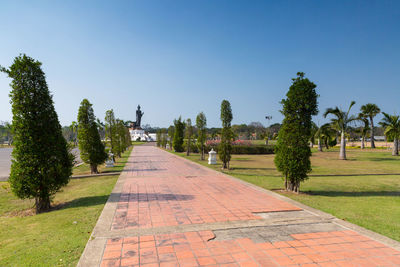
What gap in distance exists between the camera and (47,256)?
139 inches

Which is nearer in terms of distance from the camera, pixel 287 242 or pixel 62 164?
pixel 287 242

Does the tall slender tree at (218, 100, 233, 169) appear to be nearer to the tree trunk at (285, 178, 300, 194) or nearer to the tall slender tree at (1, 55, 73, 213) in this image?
the tree trunk at (285, 178, 300, 194)

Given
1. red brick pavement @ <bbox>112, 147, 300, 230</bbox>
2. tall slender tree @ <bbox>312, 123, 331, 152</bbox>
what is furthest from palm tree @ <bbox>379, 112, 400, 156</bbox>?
red brick pavement @ <bbox>112, 147, 300, 230</bbox>

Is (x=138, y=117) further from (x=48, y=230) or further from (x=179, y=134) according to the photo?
(x=48, y=230)

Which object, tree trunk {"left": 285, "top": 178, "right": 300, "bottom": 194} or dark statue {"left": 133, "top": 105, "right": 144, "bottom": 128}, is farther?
dark statue {"left": 133, "top": 105, "right": 144, "bottom": 128}

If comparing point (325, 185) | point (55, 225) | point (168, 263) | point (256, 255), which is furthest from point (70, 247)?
→ point (325, 185)

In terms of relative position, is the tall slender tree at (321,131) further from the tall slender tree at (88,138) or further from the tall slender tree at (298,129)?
the tall slender tree at (88,138)

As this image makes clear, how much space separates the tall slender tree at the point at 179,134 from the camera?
31772mm

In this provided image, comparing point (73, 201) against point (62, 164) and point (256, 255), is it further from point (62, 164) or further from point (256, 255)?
point (256, 255)

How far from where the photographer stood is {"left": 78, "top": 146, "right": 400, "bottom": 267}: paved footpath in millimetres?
3451

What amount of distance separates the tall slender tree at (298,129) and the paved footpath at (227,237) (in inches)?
59.6

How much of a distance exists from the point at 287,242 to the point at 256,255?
0.80m

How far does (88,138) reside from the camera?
42.5 feet

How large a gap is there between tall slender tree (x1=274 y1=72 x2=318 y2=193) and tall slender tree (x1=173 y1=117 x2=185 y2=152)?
23408 mm
